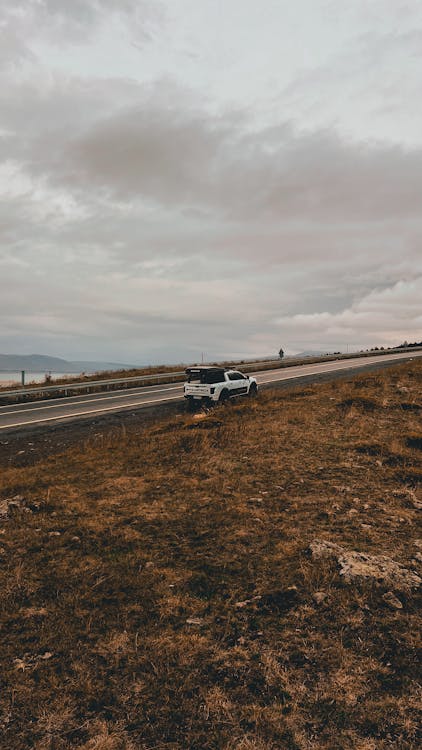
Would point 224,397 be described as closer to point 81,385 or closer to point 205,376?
point 205,376

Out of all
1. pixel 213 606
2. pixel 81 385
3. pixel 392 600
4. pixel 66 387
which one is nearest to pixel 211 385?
pixel 66 387

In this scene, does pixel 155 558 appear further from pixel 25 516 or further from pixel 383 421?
pixel 383 421

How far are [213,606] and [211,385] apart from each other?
13862 mm

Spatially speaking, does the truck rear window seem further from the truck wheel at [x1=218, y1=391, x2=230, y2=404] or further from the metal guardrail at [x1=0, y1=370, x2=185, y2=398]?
the metal guardrail at [x1=0, y1=370, x2=185, y2=398]

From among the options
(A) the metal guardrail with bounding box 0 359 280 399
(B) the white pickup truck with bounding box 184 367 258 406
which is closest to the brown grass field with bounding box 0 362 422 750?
(B) the white pickup truck with bounding box 184 367 258 406

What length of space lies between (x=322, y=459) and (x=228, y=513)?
3.34 metres

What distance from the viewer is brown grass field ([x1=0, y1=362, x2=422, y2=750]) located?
314 centimetres

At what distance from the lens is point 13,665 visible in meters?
3.70

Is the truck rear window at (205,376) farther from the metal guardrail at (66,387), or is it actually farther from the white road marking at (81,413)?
the metal guardrail at (66,387)

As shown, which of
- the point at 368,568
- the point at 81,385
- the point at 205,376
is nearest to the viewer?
the point at 368,568

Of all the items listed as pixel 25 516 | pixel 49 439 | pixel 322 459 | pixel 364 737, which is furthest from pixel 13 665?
pixel 49 439

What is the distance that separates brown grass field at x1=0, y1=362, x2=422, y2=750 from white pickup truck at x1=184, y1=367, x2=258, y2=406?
8.81m

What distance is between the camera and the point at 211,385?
717 inches

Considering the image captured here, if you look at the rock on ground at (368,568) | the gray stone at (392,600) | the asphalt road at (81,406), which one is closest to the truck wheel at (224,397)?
the asphalt road at (81,406)
